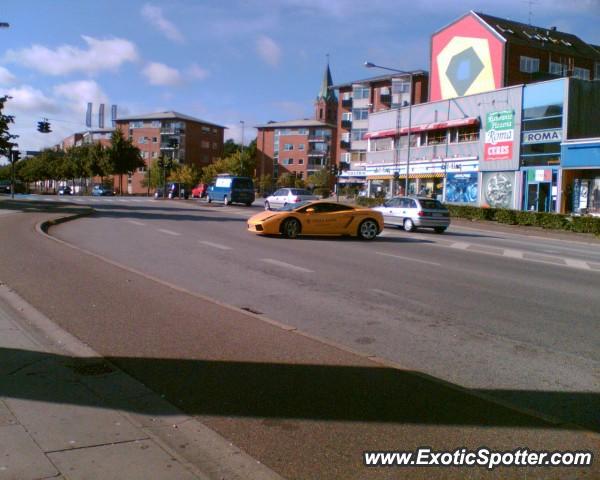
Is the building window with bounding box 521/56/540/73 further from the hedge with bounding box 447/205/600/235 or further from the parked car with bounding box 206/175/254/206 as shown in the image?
the parked car with bounding box 206/175/254/206

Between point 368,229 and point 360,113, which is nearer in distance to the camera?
point 368,229

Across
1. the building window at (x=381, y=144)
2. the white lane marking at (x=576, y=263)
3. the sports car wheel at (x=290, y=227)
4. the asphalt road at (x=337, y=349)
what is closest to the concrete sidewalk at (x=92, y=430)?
the asphalt road at (x=337, y=349)

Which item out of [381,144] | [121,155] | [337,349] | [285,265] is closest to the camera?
[337,349]

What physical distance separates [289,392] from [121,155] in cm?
8161

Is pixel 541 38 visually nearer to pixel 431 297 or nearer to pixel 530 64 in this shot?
pixel 530 64

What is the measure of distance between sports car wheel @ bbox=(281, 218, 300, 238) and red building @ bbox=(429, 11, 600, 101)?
114 feet

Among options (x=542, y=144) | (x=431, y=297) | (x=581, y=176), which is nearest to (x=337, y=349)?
(x=431, y=297)

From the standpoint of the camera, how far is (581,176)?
36.6 meters

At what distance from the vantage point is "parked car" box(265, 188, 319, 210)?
37.9 m

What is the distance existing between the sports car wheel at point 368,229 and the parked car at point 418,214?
5.32 m

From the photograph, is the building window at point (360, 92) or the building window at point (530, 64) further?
the building window at point (360, 92)

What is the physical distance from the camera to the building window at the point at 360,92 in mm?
85250

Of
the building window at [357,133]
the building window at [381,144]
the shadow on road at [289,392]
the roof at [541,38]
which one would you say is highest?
the roof at [541,38]

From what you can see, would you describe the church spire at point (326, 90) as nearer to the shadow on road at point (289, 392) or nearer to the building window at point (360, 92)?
the building window at point (360, 92)
